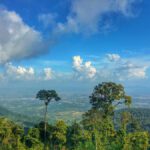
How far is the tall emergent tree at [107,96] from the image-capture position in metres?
86.1

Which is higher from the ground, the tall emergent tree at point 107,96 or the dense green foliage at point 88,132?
the tall emergent tree at point 107,96

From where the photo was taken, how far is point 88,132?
8481cm

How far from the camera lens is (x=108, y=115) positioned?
8719 centimetres

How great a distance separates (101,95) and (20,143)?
73.2 ft

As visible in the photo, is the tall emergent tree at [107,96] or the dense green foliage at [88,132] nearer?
the dense green foliage at [88,132]

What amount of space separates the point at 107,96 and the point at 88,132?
32.0 feet

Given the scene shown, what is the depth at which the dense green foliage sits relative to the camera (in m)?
81.2

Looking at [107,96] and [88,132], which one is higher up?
[107,96]

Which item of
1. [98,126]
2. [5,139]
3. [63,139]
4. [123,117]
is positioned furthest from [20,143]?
[123,117]

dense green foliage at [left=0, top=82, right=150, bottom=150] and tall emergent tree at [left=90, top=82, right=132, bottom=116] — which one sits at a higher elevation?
tall emergent tree at [left=90, top=82, right=132, bottom=116]

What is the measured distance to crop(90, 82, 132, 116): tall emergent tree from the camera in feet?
283

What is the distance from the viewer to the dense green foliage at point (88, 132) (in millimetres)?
81188

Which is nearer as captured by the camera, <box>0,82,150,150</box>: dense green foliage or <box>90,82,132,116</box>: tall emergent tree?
<box>0,82,150,150</box>: dense green foliage

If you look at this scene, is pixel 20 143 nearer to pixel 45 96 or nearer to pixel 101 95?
pixel 45 96
